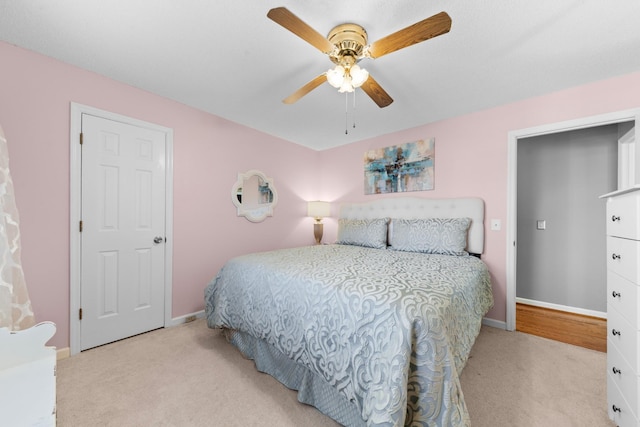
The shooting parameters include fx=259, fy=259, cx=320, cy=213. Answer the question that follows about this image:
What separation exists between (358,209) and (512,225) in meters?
1.79

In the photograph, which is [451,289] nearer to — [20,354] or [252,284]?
[252,284]

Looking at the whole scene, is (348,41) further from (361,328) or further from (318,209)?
(318,209)

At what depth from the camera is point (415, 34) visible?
1.34 m

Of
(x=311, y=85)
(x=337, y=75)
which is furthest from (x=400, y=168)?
(x=337, y=75)

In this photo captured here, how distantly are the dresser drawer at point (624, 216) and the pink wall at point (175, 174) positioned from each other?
3165 millimetres

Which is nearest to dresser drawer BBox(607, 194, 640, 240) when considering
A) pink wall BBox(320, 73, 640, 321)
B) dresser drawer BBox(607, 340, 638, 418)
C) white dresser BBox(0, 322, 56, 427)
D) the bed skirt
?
dresser drawer BBox(607, 340, 638, 418)

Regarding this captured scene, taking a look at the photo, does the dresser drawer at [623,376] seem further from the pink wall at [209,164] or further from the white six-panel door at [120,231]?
the white six-panel door at [120,231]

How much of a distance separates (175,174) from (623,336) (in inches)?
134

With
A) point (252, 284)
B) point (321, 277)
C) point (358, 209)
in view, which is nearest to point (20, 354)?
point (252, 284)

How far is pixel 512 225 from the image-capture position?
259 cm

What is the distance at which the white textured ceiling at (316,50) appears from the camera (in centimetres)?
146

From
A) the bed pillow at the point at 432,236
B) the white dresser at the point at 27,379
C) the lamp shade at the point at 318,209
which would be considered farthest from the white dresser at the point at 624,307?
the lamp shade at the point at 318,209

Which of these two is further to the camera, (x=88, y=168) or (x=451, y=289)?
(x=88, y=168)

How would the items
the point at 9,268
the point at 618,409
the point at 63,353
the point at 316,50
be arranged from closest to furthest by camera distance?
1. the point at 9,268
2. the point at 618,409
3. the point at 316,50
4. the point at 63,353
